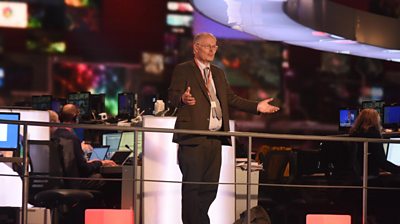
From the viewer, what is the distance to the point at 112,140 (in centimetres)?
825

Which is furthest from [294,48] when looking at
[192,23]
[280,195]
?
[280,195]

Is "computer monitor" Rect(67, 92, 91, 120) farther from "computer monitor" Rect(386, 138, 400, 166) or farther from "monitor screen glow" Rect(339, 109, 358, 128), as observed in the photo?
"computer monitor" Rect(386, 138, 400, 166)

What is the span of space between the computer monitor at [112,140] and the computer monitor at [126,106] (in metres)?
0.44

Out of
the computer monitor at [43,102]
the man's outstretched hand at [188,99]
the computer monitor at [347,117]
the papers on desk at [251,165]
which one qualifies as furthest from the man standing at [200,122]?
the computer monitor at [43,102]

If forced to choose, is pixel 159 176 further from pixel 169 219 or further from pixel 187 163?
pixel 187 163


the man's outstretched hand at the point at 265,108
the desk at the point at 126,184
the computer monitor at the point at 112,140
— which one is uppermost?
the man's outstretched hand at the point at 265,108

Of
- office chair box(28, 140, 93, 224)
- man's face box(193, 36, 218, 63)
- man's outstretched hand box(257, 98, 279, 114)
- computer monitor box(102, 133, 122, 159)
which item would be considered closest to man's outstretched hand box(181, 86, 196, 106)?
man's face box(193, 36, 218, 63)

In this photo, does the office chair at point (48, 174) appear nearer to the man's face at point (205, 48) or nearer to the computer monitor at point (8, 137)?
the computer monitor at point (8, 137)

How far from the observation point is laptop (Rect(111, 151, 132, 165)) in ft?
23.1

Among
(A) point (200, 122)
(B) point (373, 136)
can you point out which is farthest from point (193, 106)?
(B) point (373, 136)

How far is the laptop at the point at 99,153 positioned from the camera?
26.0 feet

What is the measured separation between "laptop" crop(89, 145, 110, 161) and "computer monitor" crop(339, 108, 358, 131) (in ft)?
8.56

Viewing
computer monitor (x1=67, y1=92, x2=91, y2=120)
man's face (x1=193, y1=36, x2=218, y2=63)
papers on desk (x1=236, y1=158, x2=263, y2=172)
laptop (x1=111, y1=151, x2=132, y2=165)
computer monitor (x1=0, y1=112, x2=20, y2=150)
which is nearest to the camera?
man's face (x1=193, y1=36, x2=218, y2=63)

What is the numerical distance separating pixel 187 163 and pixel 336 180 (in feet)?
9.61
